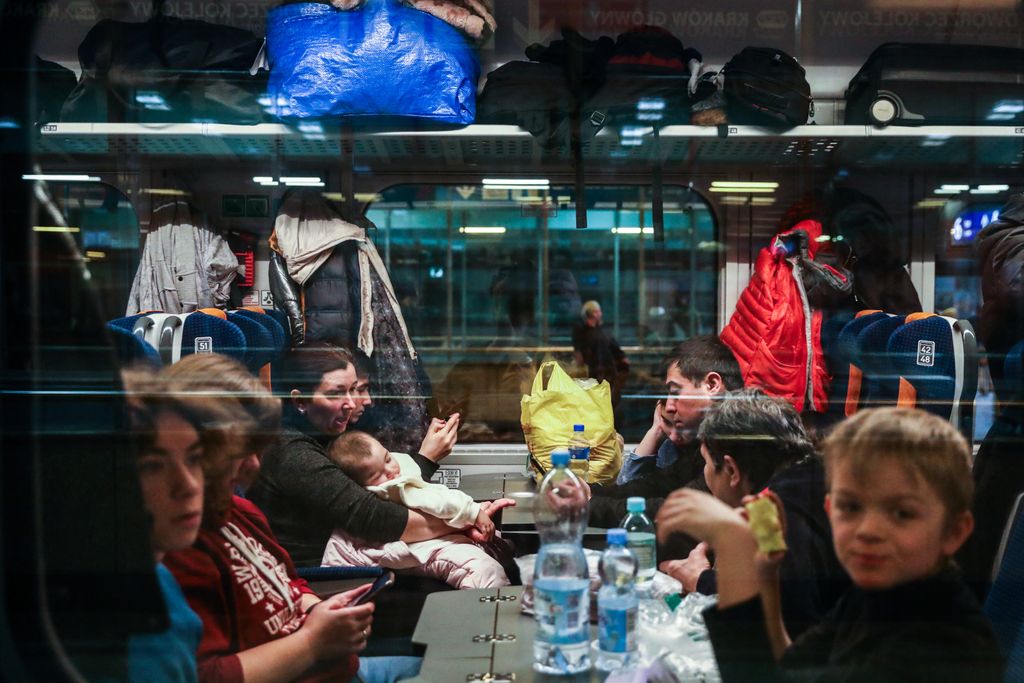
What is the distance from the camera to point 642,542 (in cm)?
173

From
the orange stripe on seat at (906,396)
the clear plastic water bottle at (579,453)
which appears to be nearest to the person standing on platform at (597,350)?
the clear plastic water bottle at (579,453)

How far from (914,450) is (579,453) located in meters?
0.96

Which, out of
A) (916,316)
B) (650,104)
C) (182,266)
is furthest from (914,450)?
(182,266)

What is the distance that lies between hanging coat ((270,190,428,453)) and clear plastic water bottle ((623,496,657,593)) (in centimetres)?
63

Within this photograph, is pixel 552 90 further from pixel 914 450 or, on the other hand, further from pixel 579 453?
pixel 914 450

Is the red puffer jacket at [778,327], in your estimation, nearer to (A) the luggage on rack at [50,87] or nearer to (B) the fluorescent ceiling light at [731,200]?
(B) the fluorescent ceiling light at [731,200]

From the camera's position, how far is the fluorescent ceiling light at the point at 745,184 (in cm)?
275

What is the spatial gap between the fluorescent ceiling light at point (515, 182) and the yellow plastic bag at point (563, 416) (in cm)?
54

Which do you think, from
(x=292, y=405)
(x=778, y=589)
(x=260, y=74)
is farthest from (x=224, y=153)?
(x=778, y=589)

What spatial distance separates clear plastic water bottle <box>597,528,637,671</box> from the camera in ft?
5.23

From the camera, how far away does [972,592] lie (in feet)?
5.27

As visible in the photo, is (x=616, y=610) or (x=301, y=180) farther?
(x=301, y=180)

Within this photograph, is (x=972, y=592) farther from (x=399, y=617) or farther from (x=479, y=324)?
(x=479, y=324)

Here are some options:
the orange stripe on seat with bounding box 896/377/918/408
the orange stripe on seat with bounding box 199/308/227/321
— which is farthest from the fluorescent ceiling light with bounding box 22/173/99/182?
the orange stripe on seat with bounding box 896/377/918/408
